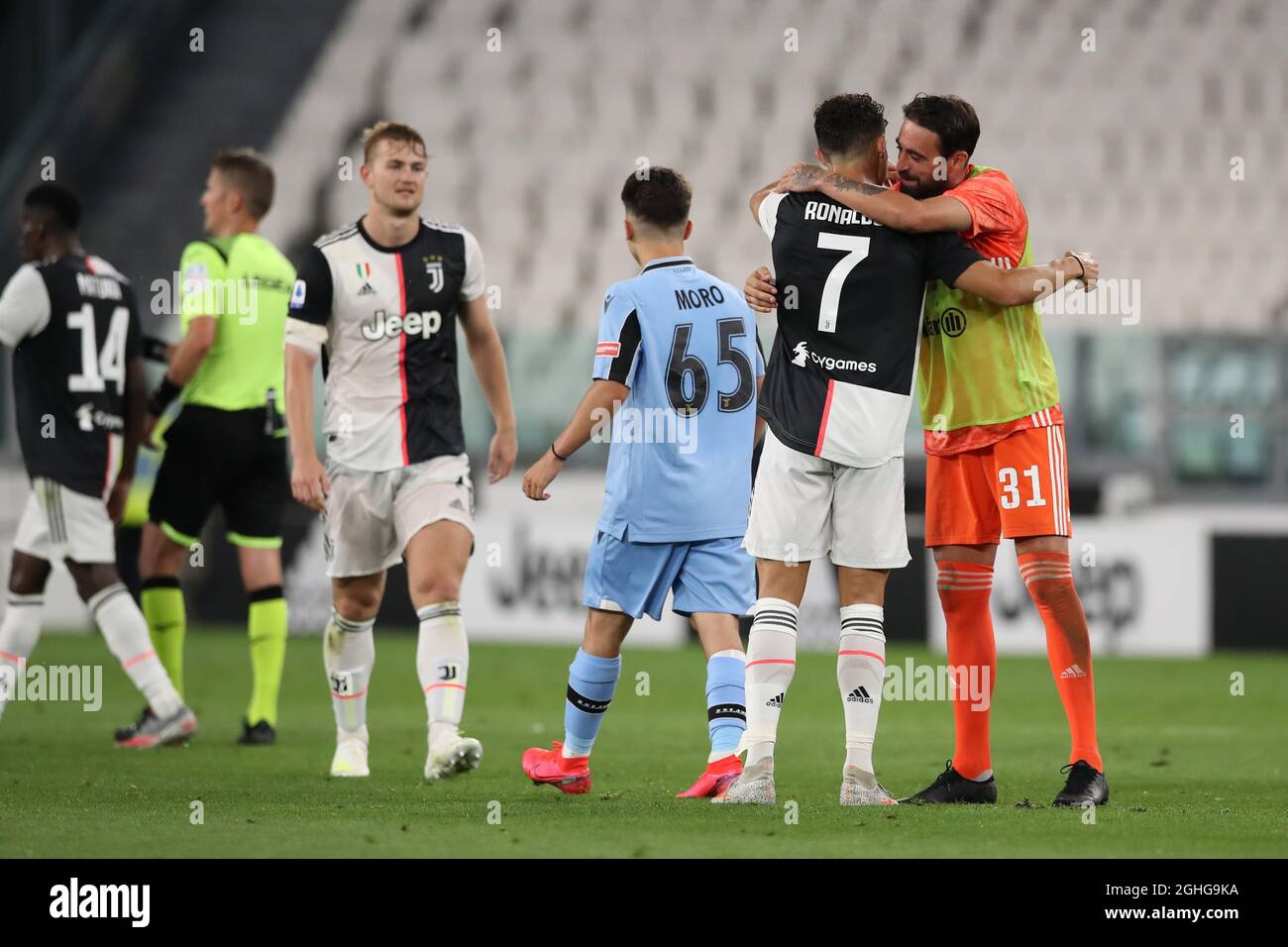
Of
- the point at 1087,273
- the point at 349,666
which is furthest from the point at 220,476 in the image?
the point at 1087,273

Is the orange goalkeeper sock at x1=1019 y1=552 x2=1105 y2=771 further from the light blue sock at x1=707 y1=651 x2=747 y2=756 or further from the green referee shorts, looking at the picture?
the green referee shorts

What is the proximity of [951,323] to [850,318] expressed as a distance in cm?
42

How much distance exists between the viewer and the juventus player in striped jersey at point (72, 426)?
7.43m

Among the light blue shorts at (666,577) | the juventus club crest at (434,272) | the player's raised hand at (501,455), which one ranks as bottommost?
the light blue shorts at (666,577)

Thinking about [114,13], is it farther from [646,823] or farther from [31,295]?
[646,823]

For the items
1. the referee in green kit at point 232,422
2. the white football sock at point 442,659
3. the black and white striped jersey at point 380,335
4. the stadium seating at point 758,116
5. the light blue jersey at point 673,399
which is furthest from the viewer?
the stadium seating at point 758,116

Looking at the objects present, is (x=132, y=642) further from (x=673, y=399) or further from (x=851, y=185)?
(x=851, y=185)

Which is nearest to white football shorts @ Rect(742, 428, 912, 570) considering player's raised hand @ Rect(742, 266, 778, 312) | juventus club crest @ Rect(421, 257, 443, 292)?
player's raised hand @ Rect(742, 266, 778, 312)

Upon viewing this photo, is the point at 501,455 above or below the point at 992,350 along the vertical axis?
below

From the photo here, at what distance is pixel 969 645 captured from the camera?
5.81 m

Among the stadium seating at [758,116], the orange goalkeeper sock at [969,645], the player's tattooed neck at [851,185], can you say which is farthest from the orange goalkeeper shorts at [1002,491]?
the stadium seating at [758,116]

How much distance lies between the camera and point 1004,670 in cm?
1216

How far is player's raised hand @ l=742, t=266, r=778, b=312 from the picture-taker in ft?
18.3

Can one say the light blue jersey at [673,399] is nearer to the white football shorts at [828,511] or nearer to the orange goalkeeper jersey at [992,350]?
the white football shorts at [828,511]
